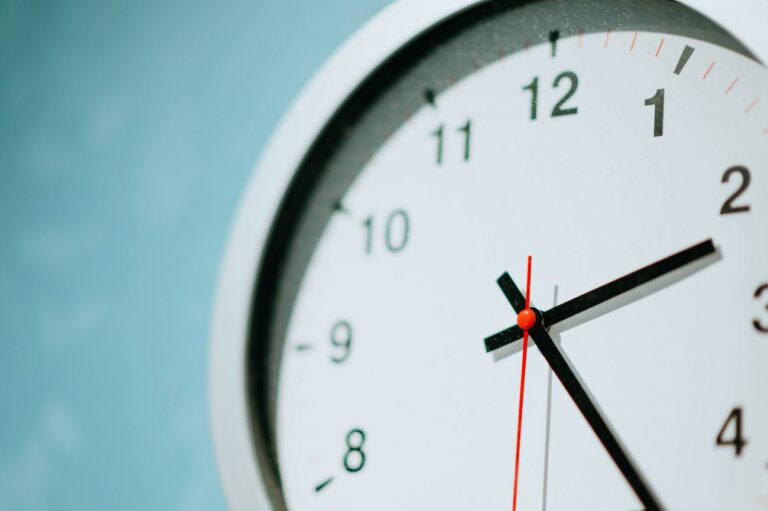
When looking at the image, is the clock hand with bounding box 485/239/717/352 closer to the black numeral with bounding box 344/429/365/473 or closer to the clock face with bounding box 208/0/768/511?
the clock face with bounding box 208/0/768/511

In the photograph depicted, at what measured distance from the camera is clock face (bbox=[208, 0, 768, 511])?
1.79ft

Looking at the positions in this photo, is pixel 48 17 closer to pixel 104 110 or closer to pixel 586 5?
pixel 104 110

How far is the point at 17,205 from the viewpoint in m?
0.98

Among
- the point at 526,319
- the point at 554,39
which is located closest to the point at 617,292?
the point at 526,319

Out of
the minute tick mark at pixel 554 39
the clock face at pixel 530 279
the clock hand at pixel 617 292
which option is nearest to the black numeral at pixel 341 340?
the clock face at pixel 530 279

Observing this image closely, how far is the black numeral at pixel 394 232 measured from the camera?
2.31 ft

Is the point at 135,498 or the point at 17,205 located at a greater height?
the point at 17,205

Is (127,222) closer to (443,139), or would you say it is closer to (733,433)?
(443,139)

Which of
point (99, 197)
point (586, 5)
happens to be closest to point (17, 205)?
point (99, 197)

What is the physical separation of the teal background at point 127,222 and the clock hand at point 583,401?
322mm

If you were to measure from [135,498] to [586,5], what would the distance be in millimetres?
545

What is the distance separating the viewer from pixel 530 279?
24.6 inches

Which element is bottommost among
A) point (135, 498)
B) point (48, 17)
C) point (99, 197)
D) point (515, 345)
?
point (515, 345)

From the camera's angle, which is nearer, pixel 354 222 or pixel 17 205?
pixel 354 222
